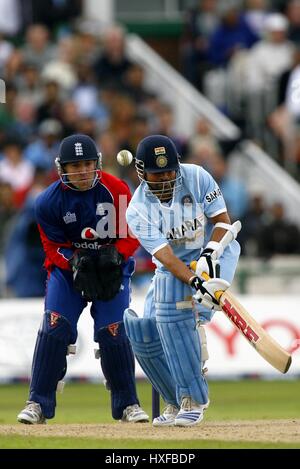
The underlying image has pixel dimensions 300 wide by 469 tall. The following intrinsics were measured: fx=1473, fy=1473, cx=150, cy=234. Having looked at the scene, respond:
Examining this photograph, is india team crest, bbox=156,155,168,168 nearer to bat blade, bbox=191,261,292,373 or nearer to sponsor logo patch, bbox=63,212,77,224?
bat blade, bbox=191,261,292,373

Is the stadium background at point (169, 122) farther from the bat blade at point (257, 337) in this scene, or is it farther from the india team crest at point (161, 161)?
the india team crest at point (161, 161)

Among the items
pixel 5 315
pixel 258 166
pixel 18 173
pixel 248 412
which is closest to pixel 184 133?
pixel 258 166

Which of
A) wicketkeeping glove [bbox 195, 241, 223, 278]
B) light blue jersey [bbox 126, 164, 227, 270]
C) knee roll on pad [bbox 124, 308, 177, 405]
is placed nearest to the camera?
wicketkeeping glove [bbox 195, 241, 223, 278]

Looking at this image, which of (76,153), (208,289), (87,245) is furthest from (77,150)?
(208,289)

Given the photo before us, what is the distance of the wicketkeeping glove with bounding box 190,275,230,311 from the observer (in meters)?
9.88

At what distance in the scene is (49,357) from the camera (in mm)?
10773

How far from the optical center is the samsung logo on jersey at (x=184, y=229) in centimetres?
1024

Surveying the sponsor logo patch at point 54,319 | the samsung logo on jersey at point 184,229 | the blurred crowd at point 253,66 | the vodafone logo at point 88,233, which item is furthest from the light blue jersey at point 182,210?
the blurred crowd at point 253,66

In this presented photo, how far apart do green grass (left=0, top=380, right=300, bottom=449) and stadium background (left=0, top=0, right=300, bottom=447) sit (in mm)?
74

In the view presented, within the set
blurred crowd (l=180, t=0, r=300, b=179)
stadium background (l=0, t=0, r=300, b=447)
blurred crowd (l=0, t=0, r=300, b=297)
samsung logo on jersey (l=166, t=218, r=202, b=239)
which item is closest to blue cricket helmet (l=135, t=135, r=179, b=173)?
samsung logo on jersey (l=166, t=218, r=202, b=239)

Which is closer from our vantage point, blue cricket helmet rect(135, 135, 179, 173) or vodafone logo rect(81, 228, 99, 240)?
blue cricket helmet rect(135, 135, 179, 173)

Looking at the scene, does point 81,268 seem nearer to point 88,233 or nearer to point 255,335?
point 88,233
